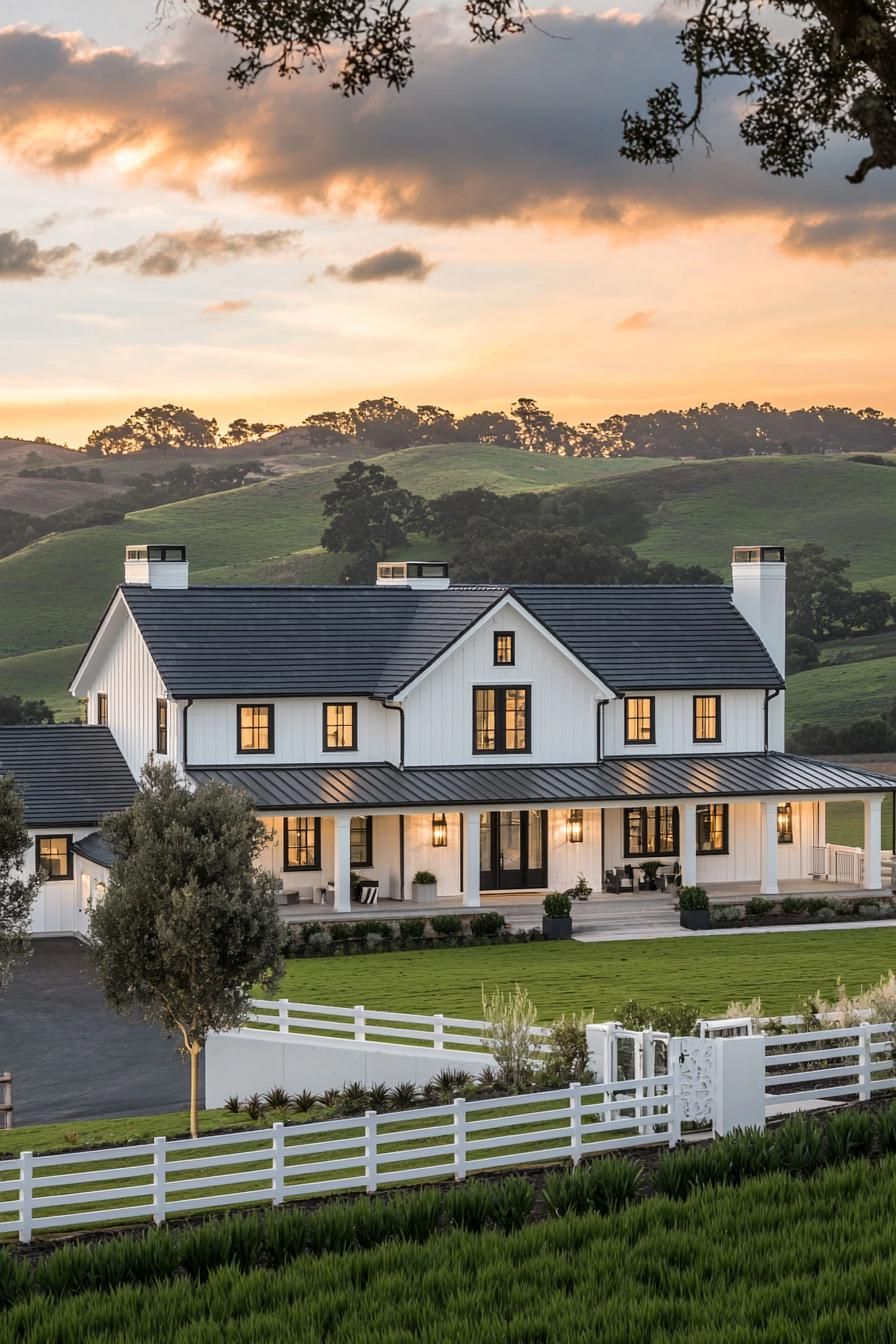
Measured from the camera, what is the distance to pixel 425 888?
4659 centimetres

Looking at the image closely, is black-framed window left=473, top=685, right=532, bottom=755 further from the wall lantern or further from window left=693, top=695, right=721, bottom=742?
window left=693, top=695, right=721, bottom=742

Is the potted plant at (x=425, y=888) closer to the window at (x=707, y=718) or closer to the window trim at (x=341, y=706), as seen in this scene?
the window trim at (x=341, y=706)

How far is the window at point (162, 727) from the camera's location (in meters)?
48.0

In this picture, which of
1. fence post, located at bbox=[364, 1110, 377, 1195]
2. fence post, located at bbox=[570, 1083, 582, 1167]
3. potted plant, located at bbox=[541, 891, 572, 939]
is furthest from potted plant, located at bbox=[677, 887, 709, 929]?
fence post, located at bbox=[364, 1110, 377, 1195]

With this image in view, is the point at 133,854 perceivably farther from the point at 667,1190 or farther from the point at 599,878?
the point at 599,878

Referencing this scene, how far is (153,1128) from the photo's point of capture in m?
27.7


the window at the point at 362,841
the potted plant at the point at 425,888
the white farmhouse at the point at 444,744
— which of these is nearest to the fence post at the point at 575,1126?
the white farmhouse at the point at 444,744

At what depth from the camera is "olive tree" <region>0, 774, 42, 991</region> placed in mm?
30656

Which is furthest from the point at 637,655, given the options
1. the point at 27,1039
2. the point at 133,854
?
the point at 133,854

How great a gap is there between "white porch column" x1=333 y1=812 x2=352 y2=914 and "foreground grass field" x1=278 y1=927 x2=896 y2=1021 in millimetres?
2968

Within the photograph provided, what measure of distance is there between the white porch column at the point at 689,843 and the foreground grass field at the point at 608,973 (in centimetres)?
376

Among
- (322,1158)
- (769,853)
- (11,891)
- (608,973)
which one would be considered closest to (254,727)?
(769,853)

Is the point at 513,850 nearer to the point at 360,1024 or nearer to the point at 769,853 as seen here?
the point at 769,853

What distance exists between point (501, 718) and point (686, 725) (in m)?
5.27
